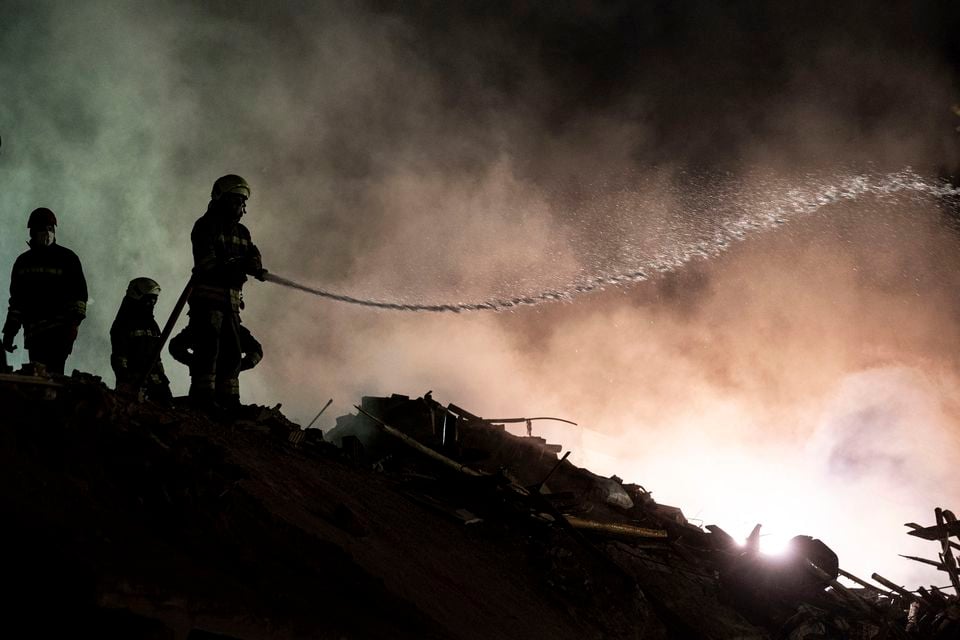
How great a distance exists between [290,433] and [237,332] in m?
1.03

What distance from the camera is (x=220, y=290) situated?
5953 millimetres

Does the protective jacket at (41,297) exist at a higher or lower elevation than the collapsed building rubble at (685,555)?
higher

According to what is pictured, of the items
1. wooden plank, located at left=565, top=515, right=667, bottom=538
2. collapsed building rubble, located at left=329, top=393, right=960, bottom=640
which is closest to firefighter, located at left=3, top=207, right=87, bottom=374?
collapsed building rubble, located at left=329, top=393, right=960, bottom=640

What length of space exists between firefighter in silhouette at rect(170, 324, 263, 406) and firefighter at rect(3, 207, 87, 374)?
40.9 inches

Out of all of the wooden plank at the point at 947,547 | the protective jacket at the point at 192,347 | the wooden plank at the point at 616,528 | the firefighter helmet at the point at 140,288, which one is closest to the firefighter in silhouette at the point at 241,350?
the protective jacket at the point at 192,347

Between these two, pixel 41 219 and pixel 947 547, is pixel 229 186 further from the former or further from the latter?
pixel 947 547

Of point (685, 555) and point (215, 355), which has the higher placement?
point (215, 355)

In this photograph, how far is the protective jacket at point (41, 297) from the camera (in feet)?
20.2

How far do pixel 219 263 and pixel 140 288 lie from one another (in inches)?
119

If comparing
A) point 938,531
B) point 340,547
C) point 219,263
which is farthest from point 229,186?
point 938,531

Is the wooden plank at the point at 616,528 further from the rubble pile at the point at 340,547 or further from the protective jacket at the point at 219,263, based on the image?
the protective jacket at the point at 219,263

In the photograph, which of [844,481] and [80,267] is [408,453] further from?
[844,481]

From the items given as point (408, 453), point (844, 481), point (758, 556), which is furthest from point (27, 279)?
point (844, 481)

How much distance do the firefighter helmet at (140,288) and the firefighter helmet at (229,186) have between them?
2.79 metres
